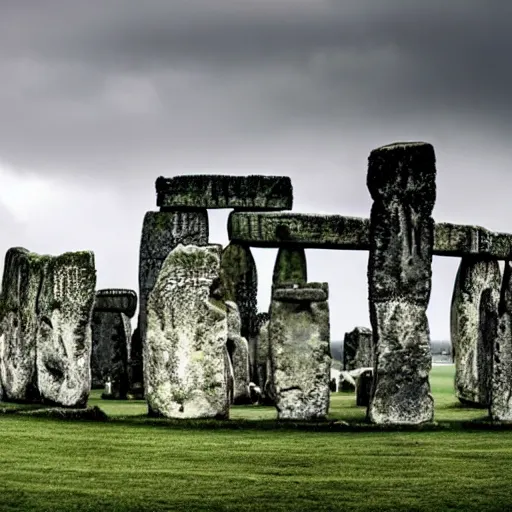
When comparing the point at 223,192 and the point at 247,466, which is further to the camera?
the point at 223,192

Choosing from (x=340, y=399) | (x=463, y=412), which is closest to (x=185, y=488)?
(x=463, y=412)

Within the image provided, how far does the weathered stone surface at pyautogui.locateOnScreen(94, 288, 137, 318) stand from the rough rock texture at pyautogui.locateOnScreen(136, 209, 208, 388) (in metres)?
0.81

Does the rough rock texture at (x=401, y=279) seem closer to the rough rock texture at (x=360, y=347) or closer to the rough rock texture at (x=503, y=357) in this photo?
the rough rock texture at (x=503, y=357)

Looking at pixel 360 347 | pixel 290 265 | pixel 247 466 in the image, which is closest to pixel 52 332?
pixel 247 466

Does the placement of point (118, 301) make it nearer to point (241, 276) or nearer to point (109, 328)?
point (109, 328)

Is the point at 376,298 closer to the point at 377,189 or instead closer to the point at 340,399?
the point at 377,189

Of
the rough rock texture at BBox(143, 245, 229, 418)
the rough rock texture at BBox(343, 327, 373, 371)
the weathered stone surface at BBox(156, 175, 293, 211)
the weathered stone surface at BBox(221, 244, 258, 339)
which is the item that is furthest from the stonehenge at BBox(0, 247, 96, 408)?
the rough rock texture at BBox(343, 327, 373, 371)

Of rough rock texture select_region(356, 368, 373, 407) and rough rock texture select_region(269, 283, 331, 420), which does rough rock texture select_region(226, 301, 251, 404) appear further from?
rough rock texture select_region(269, 283, 331, 420)

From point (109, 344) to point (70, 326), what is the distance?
28.9 ft

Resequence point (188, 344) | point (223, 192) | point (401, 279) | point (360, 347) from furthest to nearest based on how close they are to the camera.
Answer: point (223, 192) < point (360, 347) < point (401, 279) < point (188, 344)

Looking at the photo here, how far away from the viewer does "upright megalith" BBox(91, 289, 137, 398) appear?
93.4ft

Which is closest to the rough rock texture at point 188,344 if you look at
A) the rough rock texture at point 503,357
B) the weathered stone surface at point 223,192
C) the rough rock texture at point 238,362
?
the rough rock texture at point 503,357

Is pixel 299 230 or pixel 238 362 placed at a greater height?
pixel 299 230

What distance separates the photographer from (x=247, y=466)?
53.5ft
